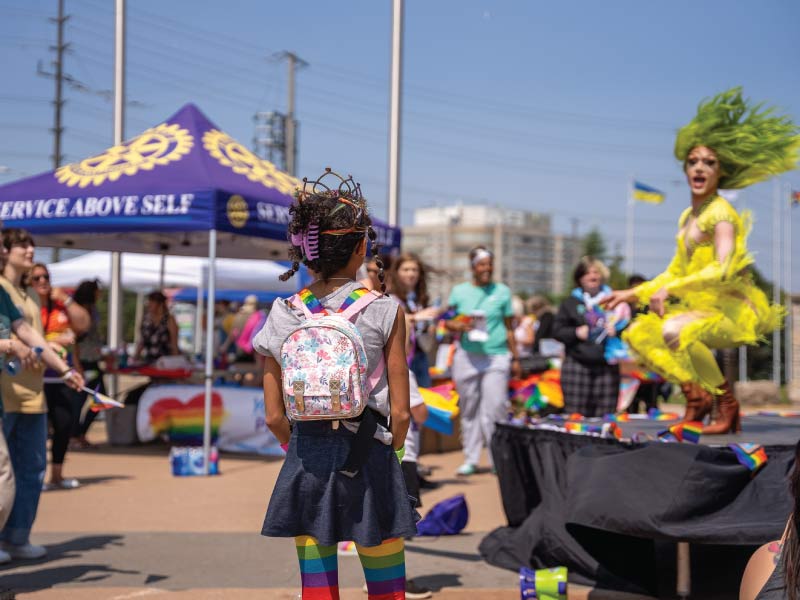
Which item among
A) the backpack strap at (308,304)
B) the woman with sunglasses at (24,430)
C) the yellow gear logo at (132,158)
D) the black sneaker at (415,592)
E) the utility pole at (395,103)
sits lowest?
the black sneaker at (415,592)

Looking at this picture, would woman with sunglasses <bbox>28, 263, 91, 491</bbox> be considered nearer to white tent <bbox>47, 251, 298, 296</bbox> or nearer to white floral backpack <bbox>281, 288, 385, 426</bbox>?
white floral backpack <bbox>281, 288, 385, 426</bbox>

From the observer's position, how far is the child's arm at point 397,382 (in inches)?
127

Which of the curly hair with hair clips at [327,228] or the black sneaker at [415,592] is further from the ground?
the curly hair with hair clips at [327,228]

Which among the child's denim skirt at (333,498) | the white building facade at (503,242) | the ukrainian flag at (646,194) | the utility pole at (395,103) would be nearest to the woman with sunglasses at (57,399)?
the child's denim skirt at (333,498)

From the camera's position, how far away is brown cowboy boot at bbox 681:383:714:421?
6.02 meters

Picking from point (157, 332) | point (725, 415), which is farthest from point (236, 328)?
point (725, 415)

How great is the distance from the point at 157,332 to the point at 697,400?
7.42 meters

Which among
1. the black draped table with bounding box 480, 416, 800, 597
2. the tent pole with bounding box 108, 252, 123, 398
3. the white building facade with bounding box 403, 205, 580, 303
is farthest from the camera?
the white building facade with bounding box 403, 205, 580, 303

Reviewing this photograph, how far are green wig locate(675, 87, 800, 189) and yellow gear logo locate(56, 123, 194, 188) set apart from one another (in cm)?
546

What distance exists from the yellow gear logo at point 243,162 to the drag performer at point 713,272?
4641 millimetres

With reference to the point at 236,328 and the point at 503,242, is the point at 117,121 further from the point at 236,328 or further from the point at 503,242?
the point at 503,242

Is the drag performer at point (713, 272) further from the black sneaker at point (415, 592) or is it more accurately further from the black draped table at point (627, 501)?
the black sneaker at point (415, 592)

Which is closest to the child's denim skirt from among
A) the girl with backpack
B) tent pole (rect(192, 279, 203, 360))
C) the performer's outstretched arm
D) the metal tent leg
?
the girl with backpack

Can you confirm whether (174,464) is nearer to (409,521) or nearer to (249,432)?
(249,432)
